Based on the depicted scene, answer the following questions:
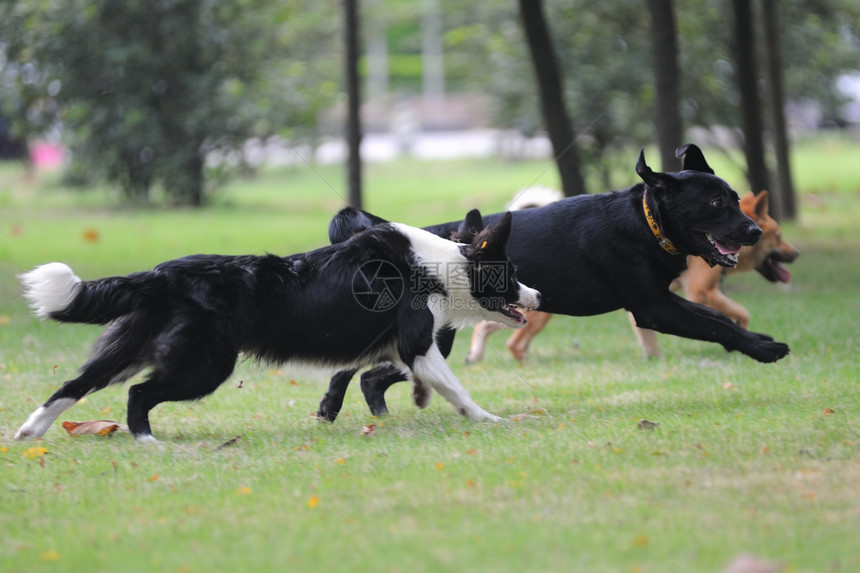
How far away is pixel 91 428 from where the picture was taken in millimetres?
6277

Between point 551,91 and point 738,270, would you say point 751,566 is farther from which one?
point 551,91

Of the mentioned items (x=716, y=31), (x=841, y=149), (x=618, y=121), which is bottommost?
(x=841, y=149)

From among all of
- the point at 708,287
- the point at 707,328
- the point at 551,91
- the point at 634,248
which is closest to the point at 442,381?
the point at 634,248

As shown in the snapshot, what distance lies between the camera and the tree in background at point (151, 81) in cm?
2275

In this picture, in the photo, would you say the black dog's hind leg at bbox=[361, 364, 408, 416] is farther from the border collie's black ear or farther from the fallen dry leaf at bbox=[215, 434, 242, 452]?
the fallen dry leaf at bbox=[215, 434, 242, 452]

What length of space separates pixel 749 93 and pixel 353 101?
6.01 metres

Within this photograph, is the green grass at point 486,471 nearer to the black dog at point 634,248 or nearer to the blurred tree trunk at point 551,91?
the black dog at point 634,248

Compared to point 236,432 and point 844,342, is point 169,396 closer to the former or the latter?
point 236,432

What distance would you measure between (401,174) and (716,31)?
16.8 m

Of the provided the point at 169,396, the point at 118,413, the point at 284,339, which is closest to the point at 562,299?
the point at 284,339

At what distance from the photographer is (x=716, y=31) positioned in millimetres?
20000

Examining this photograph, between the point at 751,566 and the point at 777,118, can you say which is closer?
the point at 751,566

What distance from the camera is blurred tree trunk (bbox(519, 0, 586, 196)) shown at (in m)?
13.2

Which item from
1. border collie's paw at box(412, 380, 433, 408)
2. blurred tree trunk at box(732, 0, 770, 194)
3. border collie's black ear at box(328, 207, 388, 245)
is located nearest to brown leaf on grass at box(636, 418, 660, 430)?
border collie's paw at box(412, 380, 433, 408)
